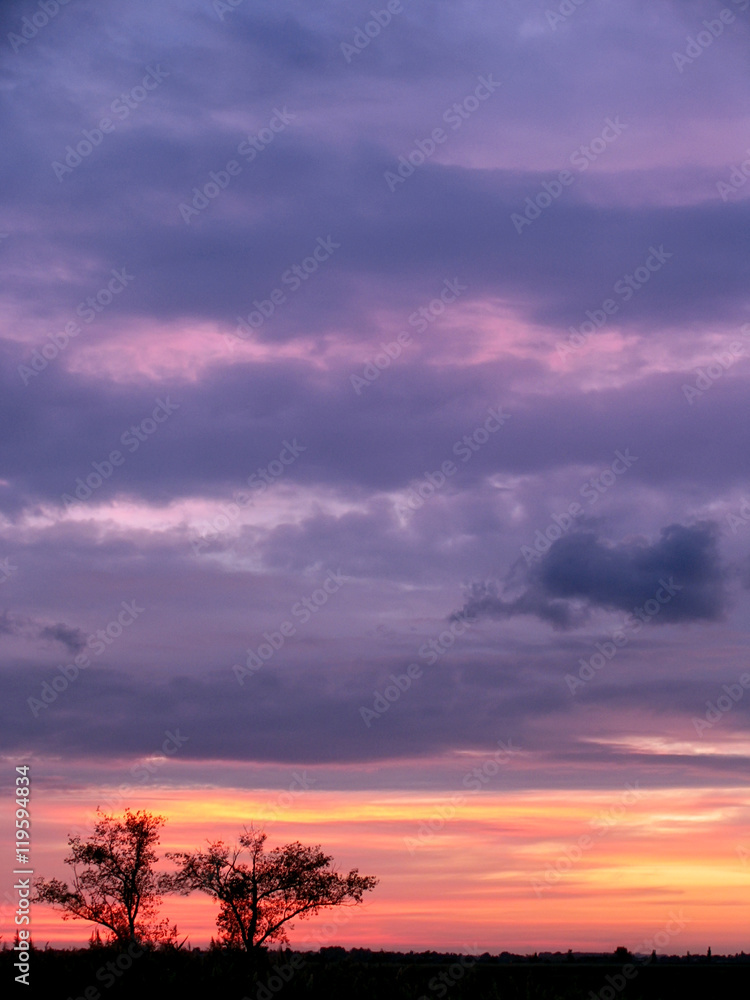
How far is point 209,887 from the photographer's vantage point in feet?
224

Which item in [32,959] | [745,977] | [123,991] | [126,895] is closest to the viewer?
[123,991]

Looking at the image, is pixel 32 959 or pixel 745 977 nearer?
pixel 32 959

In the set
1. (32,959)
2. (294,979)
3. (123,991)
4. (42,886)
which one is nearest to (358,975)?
(294,979)

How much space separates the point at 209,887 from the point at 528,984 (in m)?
48.5

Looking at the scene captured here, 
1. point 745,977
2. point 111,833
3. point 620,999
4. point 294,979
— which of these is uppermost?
point 111,833

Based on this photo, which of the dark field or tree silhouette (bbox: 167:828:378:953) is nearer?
the dark field

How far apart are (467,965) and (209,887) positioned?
4476 cm

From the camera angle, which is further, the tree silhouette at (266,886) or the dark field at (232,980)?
the tree silhouette at (266,886)

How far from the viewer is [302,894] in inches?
2675

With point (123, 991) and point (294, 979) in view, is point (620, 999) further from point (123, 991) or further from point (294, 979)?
point (123, 991)

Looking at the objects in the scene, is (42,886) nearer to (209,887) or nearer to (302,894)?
(209,887)

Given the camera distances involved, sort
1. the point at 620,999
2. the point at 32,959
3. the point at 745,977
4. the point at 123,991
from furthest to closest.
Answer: the point at 745,977 → the point at 620,999 → the point at 32,959 → the point at 123,991

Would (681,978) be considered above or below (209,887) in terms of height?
below

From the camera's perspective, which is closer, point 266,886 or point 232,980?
point 232,980
